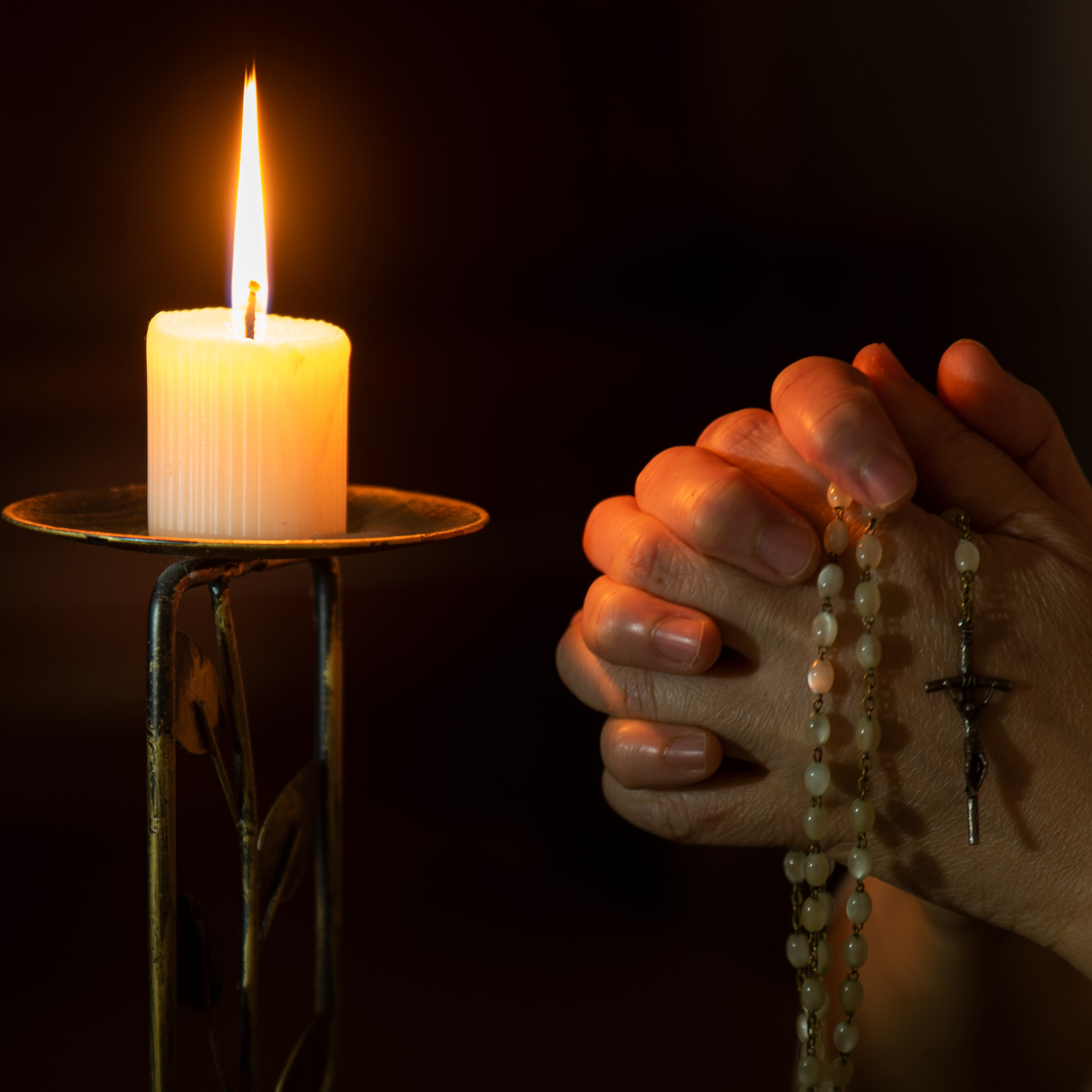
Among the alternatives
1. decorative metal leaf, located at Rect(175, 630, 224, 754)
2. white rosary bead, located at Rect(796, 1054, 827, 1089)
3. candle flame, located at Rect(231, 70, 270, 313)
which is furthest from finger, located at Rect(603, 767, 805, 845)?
candle flame, located at Rect(231, 70, 270, 313)

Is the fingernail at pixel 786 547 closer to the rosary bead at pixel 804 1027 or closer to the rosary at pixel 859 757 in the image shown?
the rosary at pixel 859 757

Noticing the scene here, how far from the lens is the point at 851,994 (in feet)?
1.89

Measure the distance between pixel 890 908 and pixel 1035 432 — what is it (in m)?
0.36

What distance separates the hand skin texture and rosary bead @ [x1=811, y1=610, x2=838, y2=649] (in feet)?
0.07

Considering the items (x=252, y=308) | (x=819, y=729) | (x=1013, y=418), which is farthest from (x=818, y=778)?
(x=252, y=308)

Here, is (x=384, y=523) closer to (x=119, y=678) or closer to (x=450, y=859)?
(x=119, y=678)

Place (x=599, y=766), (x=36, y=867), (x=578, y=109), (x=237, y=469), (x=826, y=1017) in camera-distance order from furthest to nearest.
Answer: (x=599, y=766) → (x=578, y=109) → (x=826, y=1017) → (x=36, y=867) → (x=237, y=469)

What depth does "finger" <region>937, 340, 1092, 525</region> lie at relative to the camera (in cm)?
60

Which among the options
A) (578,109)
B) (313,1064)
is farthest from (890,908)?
(578,109)

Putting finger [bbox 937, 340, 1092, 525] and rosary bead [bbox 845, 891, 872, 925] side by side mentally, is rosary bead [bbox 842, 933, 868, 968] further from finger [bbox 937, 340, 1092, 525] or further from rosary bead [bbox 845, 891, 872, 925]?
finger [bbox 937, 340, 1092, 525]

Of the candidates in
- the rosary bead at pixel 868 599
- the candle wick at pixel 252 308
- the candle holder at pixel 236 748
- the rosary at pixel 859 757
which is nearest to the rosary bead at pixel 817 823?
the rosary at pixel 859 757

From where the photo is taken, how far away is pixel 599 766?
3.48 feet

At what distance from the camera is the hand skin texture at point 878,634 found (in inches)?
20.9

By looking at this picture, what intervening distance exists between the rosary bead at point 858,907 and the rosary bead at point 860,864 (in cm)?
2
